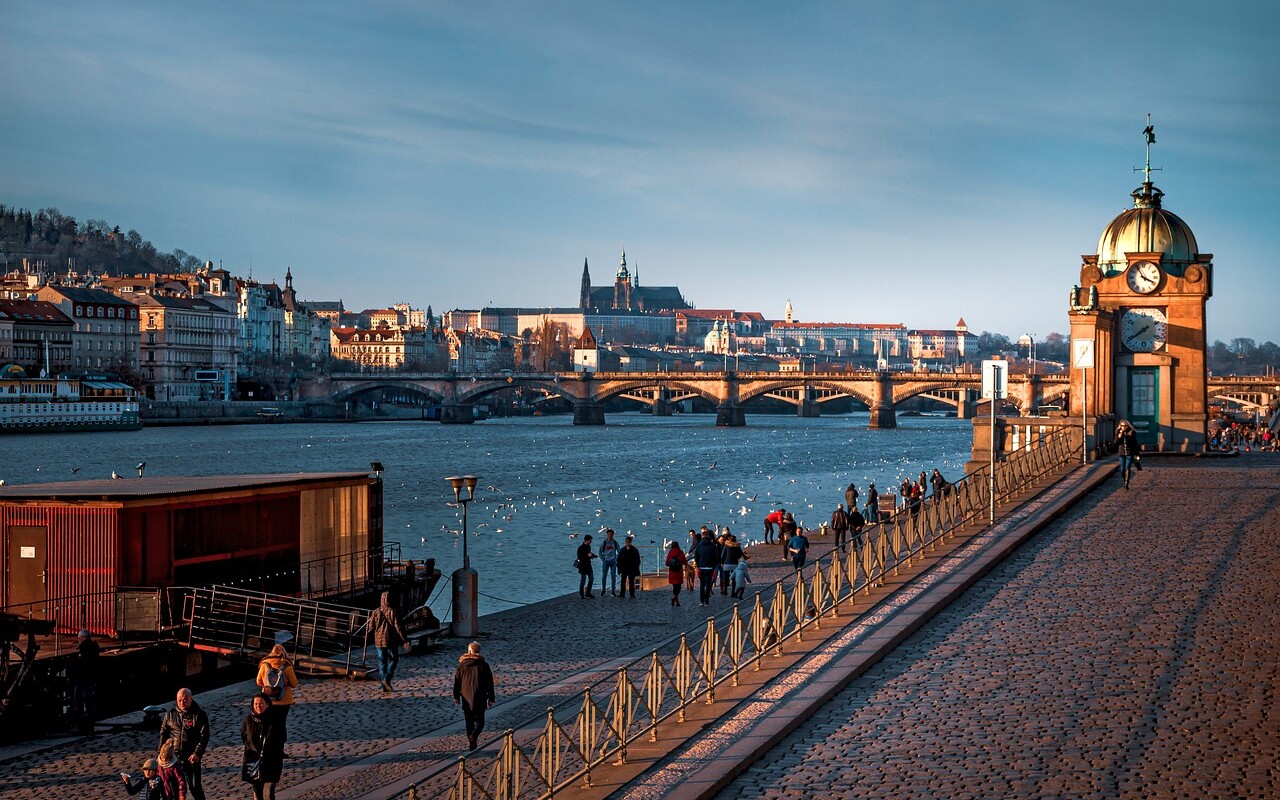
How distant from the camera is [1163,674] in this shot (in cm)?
1309

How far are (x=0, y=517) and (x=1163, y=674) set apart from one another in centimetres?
1395

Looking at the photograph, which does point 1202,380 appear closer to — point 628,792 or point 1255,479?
point 1255,479

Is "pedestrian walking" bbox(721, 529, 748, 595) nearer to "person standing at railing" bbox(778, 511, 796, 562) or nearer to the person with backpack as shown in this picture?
"person standing at railing" bbox(778, 511, 796, 562)

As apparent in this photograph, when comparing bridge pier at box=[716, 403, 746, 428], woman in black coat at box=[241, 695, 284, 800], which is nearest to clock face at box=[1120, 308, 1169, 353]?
woman in black coat at box=[241, 695, 284, 800]

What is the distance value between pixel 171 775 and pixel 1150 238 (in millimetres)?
27947

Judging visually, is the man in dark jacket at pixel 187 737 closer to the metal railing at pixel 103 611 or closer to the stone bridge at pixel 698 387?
the metal railing at pixel 103 611

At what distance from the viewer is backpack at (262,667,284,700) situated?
12.6 metres

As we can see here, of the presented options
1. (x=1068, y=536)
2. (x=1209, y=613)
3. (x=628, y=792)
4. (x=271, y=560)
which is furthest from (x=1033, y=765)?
(x=271, y=560)

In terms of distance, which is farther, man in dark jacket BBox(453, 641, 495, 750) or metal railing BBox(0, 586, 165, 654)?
metal railing BBox(0, 586, 165, 654)

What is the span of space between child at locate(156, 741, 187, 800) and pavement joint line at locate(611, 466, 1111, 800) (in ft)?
11.3

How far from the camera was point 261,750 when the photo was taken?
11.9 metres

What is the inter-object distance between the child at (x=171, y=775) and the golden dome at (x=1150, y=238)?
2704 centimetres

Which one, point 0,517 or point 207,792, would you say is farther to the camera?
point 0,517

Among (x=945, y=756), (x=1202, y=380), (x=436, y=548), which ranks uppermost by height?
(x=1202, y=380)
